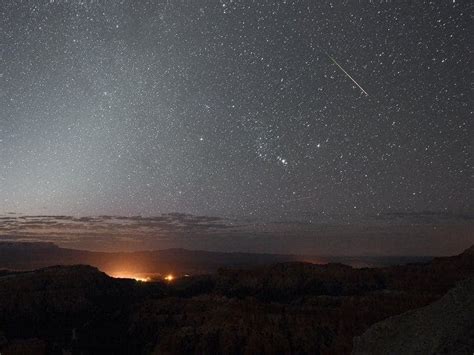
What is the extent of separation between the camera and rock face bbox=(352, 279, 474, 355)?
59.8 feet

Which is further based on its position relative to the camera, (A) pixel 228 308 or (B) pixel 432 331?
(A) pixel 228 308

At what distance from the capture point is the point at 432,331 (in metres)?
22.7

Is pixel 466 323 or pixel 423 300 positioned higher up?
pixel 466 323

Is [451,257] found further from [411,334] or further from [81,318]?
[81,318]

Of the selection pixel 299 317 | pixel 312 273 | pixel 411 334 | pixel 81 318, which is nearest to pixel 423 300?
pixel 299 317

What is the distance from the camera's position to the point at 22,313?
73375 mm

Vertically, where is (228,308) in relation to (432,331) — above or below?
below

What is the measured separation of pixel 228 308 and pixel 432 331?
47390 mm

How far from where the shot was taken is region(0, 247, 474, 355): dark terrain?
52656 mm

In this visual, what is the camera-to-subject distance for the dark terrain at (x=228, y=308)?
52656 millimetres

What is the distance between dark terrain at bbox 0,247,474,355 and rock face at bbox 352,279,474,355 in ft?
0.54

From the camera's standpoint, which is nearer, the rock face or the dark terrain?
the rock face

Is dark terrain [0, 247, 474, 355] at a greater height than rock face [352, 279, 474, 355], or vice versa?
rock face [352, 279, 474, 355]

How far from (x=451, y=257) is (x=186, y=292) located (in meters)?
62.9
